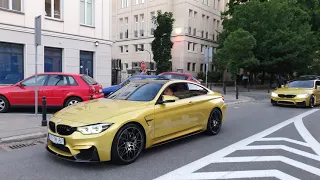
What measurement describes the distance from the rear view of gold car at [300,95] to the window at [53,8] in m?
13.9

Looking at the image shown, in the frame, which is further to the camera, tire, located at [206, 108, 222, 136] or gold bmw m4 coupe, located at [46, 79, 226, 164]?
tire, located at [206, 108, 222, 136]

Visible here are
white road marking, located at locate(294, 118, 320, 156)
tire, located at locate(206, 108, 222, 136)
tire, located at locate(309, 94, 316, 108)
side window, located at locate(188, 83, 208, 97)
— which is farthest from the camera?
tire, located at locate(309, 94, 316, 108)

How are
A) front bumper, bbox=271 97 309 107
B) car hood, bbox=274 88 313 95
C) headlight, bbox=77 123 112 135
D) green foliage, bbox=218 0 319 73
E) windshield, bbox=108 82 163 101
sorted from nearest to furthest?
headlight, bbox=77 123 112 135 → windshield, bbox=108 82 163 101 → front bumper, bbox=271 97 309 107 → car hood, bbox=274 88 313 95 → green foliage, bbox=218 0 319 73

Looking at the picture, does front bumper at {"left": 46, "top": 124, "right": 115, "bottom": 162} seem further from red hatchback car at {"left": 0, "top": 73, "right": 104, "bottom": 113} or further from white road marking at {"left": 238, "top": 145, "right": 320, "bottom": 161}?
red hatchback car at {"left": 0, "top": 73, "right": 104, "bottom": 113}

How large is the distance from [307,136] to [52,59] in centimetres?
1527

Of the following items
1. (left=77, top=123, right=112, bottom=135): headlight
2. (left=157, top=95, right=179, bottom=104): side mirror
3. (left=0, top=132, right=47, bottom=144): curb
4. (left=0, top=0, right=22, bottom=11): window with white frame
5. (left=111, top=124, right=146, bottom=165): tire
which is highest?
(left=0, top=0, right=22, bottom=11): window with white frame

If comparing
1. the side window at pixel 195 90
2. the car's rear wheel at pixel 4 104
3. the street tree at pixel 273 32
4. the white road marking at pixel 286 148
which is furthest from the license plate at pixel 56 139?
the street tree at pixel 273 32

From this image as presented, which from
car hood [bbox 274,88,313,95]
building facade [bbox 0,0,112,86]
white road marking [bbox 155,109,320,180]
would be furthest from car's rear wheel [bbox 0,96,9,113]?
car hood [bbox 274,88,313,95]

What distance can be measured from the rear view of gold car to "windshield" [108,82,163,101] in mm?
10120

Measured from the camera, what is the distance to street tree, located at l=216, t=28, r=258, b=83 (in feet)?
76.0

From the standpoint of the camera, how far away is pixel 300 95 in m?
13.9

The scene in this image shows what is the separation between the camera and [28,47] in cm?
1656

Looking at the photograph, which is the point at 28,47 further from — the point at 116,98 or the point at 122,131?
the point at 122,131

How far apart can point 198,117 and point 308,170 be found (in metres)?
2.63
